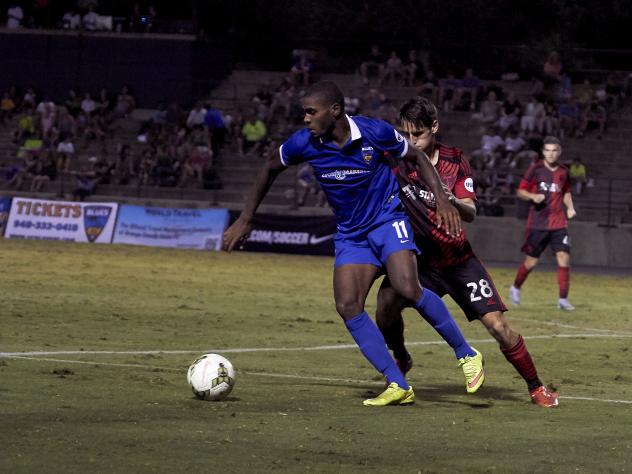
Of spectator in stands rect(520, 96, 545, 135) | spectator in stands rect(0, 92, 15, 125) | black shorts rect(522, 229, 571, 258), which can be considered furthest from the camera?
spectator in stands rect(0, 92, 15, 125)

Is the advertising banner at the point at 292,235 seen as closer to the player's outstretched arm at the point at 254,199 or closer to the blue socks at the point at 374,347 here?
the player's outstretched arm at the point at 254,199

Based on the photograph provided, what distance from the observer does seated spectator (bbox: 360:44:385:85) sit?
132ft

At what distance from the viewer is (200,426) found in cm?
816

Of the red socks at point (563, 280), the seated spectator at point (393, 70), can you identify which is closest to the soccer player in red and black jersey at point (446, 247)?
the red socks at point (563, 280)

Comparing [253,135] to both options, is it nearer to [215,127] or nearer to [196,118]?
[215,127]

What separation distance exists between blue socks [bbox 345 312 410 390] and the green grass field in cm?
29

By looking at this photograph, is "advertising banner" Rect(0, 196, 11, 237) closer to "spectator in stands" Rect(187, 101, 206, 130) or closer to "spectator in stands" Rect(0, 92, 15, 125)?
"spectator in stands" Rect(187, 101, 206, 130)

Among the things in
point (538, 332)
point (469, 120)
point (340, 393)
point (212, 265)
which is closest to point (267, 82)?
point (469, 120)

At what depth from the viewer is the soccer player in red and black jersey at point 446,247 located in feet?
32.9

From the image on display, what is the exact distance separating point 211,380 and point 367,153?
1894 millimetres

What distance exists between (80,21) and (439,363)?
32900 mm

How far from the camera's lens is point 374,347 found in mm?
9609

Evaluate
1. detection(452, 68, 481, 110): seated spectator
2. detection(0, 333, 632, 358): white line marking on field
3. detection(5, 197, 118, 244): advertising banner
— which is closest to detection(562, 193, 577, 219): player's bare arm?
detection(0, 333, 632, 358): white line marking on field

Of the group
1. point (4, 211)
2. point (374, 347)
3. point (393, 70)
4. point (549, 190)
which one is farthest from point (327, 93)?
point (393, 70)
